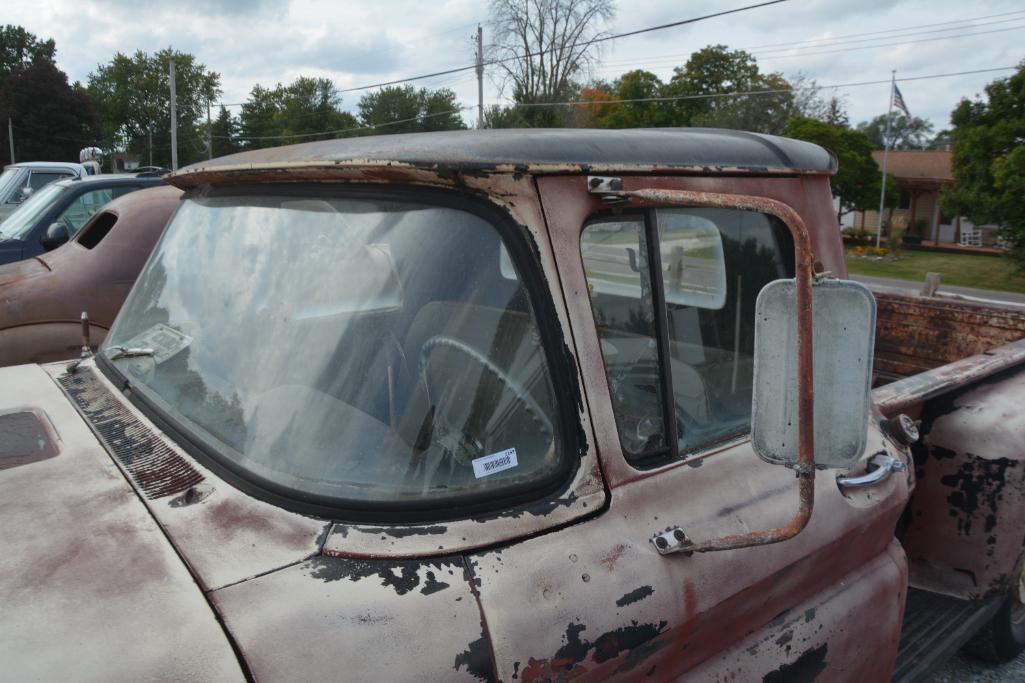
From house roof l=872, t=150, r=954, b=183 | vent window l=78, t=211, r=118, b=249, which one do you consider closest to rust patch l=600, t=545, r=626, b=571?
vent window l=78, t=211, r=118, b=249

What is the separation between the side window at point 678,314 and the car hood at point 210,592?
564mm

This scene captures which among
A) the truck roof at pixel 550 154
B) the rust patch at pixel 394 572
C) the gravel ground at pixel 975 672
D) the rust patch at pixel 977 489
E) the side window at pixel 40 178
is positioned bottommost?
the gravel ground at pixel 975 672

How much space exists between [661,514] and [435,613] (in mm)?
542

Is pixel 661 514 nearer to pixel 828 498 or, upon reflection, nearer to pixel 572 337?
pixel 572 337

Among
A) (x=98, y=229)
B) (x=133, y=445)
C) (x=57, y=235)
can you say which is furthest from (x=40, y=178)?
(x=133, y=445)

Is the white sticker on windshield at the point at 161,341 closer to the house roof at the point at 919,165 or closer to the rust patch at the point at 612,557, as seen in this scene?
the rust patch at the point at 612,557

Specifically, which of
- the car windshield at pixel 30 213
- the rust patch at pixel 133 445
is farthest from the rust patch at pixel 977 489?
the car windshield at pixel 30 213

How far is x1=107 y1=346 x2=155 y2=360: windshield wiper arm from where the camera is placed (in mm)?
2143

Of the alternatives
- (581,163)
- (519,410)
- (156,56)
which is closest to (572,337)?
(519,410)

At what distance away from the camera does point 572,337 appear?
1517 mm

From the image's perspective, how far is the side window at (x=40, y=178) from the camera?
12.2 m

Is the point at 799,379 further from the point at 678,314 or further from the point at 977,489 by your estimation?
the point at 977,489

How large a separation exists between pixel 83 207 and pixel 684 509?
7324mm

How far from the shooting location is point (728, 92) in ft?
168
